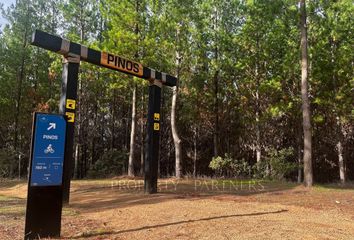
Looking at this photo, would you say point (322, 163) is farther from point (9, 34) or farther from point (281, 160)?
point (9, 34)

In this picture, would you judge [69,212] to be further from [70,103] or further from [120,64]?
[120,64]

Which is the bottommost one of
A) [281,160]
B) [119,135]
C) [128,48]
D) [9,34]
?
[281,160]

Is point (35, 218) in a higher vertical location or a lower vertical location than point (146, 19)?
lower

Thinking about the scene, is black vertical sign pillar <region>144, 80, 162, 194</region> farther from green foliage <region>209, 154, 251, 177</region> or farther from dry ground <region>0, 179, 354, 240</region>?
green foliage <region>209, 154, 251, 177</region>

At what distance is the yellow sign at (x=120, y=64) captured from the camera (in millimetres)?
10672

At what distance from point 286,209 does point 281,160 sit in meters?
11.2

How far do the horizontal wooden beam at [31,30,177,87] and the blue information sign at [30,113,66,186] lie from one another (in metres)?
3.06

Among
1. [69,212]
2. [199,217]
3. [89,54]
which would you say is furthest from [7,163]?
[199,217]

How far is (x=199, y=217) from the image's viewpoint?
7965 mm

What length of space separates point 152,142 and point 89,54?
3439mm

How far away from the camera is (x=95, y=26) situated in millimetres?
28000

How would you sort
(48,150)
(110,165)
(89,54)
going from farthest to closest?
(110,165) → (89,54) → (48,150)

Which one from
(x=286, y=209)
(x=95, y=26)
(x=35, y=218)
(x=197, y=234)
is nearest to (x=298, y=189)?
(x=286, y=209)

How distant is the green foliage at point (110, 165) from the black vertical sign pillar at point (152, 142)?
12408 mm
